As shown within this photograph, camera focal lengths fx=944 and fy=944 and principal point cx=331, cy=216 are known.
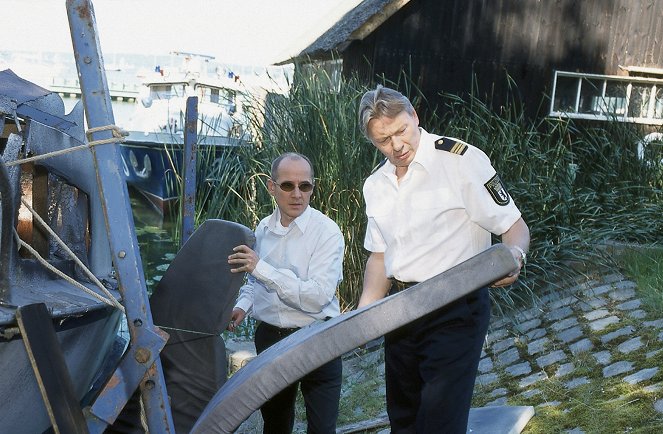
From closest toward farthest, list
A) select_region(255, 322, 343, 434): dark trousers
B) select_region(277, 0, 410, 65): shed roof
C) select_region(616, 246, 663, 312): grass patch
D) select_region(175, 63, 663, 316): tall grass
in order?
select_region(255, 322, 343, 434): dark trousers → select_region(616, 246, 663, 312): grass patch → select_region(175, 63, 663, 316): tall grass → select_region(277, 0, 410, 65): shed roof

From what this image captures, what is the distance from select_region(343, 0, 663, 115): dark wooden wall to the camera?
53.5 ft

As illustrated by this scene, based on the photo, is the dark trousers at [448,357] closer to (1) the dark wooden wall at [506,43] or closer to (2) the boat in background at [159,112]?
(1) the dark wooden wall at [506,43]

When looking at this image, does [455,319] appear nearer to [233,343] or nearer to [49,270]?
[49,270]

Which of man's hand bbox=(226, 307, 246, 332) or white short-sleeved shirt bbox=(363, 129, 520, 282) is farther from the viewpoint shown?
man's hand bbox=(226, 307, 246, 332)

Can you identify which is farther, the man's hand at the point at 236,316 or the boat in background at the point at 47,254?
the man's hand at the point at 236,316

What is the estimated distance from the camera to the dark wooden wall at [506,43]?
16.3 m

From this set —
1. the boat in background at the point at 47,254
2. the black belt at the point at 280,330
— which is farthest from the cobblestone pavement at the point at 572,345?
the boat in background at the point at 47,254

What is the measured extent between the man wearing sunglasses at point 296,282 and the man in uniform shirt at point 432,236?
1.16 ft

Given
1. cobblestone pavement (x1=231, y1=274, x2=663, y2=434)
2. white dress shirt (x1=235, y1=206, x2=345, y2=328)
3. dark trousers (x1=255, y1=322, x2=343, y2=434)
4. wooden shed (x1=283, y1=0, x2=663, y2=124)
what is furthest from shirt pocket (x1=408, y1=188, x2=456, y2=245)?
wooden shed (x1=283, y1=0, x2=663, y2=124)

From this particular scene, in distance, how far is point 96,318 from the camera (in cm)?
393

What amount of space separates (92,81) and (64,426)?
1.39 meters

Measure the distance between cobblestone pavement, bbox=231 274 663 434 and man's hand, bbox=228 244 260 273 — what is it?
2.17 meters

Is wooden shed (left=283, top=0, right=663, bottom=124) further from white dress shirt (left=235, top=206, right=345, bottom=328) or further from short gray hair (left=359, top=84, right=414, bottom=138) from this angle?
short gray hair (left=359, top=84, right=414, bottom=138)

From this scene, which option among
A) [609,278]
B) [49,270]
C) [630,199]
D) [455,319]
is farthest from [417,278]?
[630,199]
